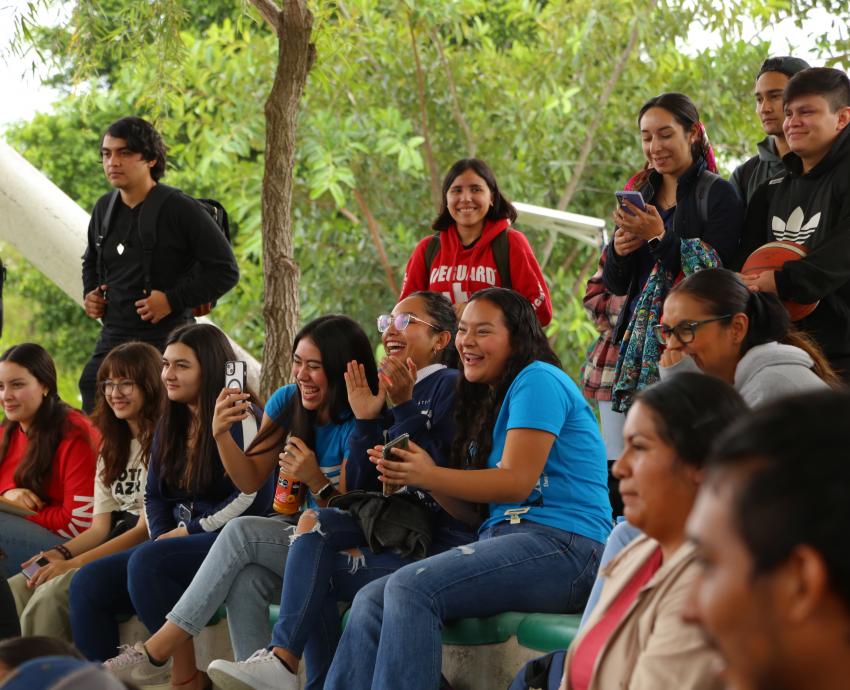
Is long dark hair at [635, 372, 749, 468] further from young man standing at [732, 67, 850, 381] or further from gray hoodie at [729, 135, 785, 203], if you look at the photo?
gray hoodie at [729, 135, 785, 203]

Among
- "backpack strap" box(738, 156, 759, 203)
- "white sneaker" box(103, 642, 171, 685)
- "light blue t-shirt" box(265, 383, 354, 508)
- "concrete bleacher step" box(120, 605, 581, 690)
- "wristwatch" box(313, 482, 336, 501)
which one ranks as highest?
"backpack strap" box(738, 156, 759, 203)

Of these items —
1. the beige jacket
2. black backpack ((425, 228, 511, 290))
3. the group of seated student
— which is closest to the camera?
the beige jacket

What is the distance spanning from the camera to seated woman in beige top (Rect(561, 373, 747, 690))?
2.10 metres

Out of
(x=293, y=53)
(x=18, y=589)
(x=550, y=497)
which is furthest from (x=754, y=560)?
(x=293, y=53)

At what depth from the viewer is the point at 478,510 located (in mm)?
3830

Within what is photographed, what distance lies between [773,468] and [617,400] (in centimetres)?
287

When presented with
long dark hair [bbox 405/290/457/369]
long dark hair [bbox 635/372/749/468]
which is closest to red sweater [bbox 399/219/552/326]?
long dark hair [bbox 405/290/457/369]

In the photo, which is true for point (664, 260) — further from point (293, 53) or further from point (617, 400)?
point (293, 53)

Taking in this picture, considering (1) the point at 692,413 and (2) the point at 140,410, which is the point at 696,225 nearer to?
(1) the point at 692,413

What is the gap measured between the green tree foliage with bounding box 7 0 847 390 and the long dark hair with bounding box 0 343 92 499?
4253 millimetres

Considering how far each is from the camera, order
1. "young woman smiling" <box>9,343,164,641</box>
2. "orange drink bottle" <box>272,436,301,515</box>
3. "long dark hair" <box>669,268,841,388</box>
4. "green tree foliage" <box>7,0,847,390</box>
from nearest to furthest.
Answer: "long dark hair" <box>669,268,841,388</box>, "orange drink bottle" <box>272,436,301,515</box>, "young woman smiling" <box>9,343,164,641</box>, "green tree foliage" <box>7,0,847,390</box>

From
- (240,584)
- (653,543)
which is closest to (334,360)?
(240,584)

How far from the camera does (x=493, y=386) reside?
373cm

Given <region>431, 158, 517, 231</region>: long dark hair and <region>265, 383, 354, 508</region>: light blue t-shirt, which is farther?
<region>431, 158, 517, 231</region>: long dark hair
